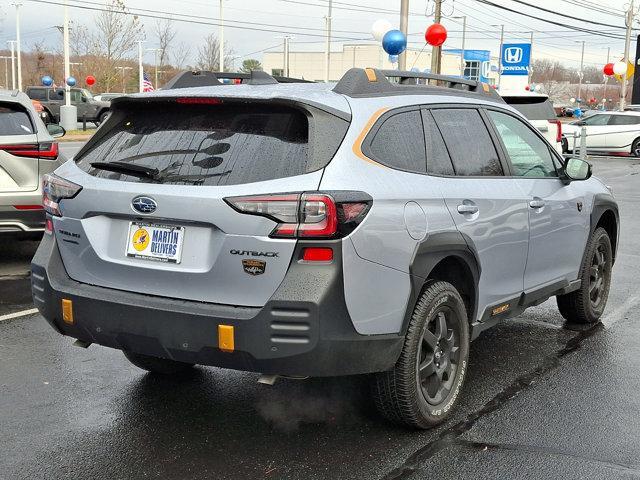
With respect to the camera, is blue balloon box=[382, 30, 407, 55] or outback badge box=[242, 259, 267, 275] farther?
blue balloon box=[382, 30, 407, 55]

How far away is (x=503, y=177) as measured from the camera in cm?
486

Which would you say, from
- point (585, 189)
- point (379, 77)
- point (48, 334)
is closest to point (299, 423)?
point (379, 77)

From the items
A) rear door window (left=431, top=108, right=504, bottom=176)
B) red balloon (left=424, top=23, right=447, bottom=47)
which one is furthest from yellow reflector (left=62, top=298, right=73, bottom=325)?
red balloon (left=424, top=23, right=447, bottom=47)

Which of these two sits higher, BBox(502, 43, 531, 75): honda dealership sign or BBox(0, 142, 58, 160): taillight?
BBox(502, 43, 531, 75): honda dealership sign

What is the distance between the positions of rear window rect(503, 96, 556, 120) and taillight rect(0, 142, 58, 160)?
1061 centimetres

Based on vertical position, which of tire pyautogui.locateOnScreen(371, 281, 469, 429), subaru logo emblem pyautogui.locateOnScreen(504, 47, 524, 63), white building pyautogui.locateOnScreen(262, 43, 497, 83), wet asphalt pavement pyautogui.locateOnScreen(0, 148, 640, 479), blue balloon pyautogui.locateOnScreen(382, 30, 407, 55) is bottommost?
wet asphalt pavement pyautogui.locateOnScreen(0, 148, 640, 479)

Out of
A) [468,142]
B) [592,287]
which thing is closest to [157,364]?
[468,142]

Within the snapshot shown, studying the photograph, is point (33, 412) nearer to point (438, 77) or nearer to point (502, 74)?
point (438, 77)

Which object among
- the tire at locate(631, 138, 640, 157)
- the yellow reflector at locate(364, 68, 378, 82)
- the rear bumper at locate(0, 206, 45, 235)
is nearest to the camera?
the yellow reflector at locate(364, 68, 378, 82)

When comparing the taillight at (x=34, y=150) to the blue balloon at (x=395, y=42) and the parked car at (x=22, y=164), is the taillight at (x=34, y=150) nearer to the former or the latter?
the parked car at (x=22, y=164)

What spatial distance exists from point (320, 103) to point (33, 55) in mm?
88584

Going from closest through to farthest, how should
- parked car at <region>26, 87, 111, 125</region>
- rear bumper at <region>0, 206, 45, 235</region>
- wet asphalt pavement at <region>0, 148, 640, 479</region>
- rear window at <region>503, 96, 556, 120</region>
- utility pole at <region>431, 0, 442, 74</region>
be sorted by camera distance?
wet asphalt pavement at <region>0, 148, 640, 479</region>, rear bumper at <region>0, 206, 45, 235</region>, rear window at <region>503, 96, 556, 120</region>, utility pole at <region>431, 0, 442, 74</region>, parked car at <region>26, 87, 111, 125</region>

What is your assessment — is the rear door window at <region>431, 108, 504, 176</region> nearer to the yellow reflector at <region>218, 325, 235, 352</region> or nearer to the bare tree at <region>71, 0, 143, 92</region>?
the yellow reflector at <region>218, 325, 235, 352</region>

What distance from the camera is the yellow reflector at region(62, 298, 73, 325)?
154 inches
